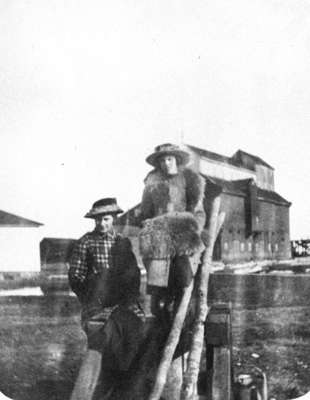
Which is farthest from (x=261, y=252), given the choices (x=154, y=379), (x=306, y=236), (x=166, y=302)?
(x=154, y=379)

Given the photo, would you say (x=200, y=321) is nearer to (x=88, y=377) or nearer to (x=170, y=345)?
(x=170, y=345)

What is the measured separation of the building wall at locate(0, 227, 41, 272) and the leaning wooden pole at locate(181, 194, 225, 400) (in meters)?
4.00

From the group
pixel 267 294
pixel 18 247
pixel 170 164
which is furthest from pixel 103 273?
pixel 267 294

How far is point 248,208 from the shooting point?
5.84 m

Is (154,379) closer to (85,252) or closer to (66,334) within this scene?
(85,252)

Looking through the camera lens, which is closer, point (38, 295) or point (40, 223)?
point (40, 223)

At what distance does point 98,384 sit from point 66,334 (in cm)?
380

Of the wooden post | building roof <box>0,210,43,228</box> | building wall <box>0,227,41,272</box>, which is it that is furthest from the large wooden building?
building wall <box>0,227,41,272</box>

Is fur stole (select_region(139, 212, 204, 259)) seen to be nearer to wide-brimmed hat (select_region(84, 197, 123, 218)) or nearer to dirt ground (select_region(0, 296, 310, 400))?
wide-brimmed hat (select_region(84, 197, 123, 218))

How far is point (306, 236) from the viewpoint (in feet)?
17.5

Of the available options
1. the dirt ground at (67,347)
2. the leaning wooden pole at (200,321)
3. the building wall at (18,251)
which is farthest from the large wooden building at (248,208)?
the building wall at (18,251)

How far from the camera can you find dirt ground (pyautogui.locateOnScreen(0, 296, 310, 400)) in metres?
4.97

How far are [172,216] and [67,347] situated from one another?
359cm

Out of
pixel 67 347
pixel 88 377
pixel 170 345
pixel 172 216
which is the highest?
pixel 172 216
